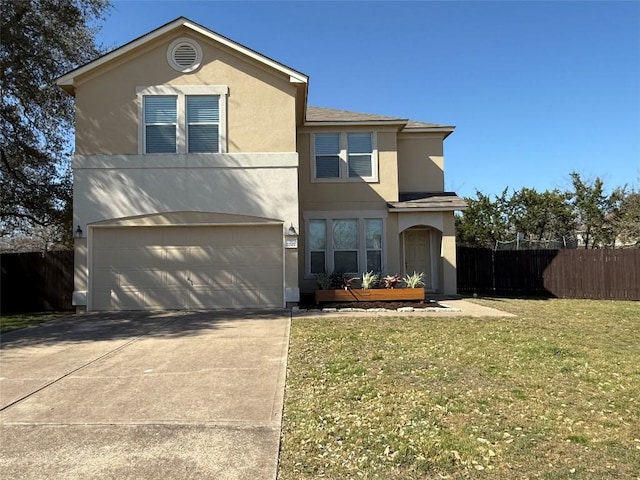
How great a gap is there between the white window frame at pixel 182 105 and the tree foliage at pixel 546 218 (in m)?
19.8

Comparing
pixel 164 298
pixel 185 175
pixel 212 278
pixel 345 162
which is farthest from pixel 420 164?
pixel 164 298

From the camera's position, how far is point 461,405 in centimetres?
520

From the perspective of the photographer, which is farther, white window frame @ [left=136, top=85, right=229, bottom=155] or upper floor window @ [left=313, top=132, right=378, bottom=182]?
upper floor window @ [left=313, top=132, right=378, bottom=182]

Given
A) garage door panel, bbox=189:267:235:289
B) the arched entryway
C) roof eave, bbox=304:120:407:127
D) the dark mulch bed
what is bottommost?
the dark mulch bed

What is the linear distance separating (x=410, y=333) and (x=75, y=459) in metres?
6.45

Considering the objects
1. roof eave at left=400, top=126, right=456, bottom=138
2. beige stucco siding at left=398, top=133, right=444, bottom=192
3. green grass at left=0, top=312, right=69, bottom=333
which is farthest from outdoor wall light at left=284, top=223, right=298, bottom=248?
roof eave at left=400, top=126, right=456, bottom=138

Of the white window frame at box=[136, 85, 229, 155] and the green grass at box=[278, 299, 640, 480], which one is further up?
the white window frame at box=[136, 85, 229, 155]

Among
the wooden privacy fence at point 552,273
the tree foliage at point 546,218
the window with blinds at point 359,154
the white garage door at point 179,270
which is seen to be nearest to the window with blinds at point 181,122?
the white garage door at point 179,270

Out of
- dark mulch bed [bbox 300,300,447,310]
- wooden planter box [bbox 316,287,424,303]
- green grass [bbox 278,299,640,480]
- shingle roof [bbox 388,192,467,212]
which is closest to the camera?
green grass [bbox 278,299,640,480]

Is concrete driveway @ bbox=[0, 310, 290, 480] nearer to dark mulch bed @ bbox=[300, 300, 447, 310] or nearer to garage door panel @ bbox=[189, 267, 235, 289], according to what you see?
garage door panel @ bbox=[189, 267, 235, 289]

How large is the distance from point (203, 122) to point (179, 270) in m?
3.99

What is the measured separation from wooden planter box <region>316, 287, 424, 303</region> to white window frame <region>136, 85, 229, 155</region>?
4.70m

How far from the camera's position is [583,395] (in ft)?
18.2

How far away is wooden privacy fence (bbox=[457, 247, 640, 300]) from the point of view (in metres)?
17.2
